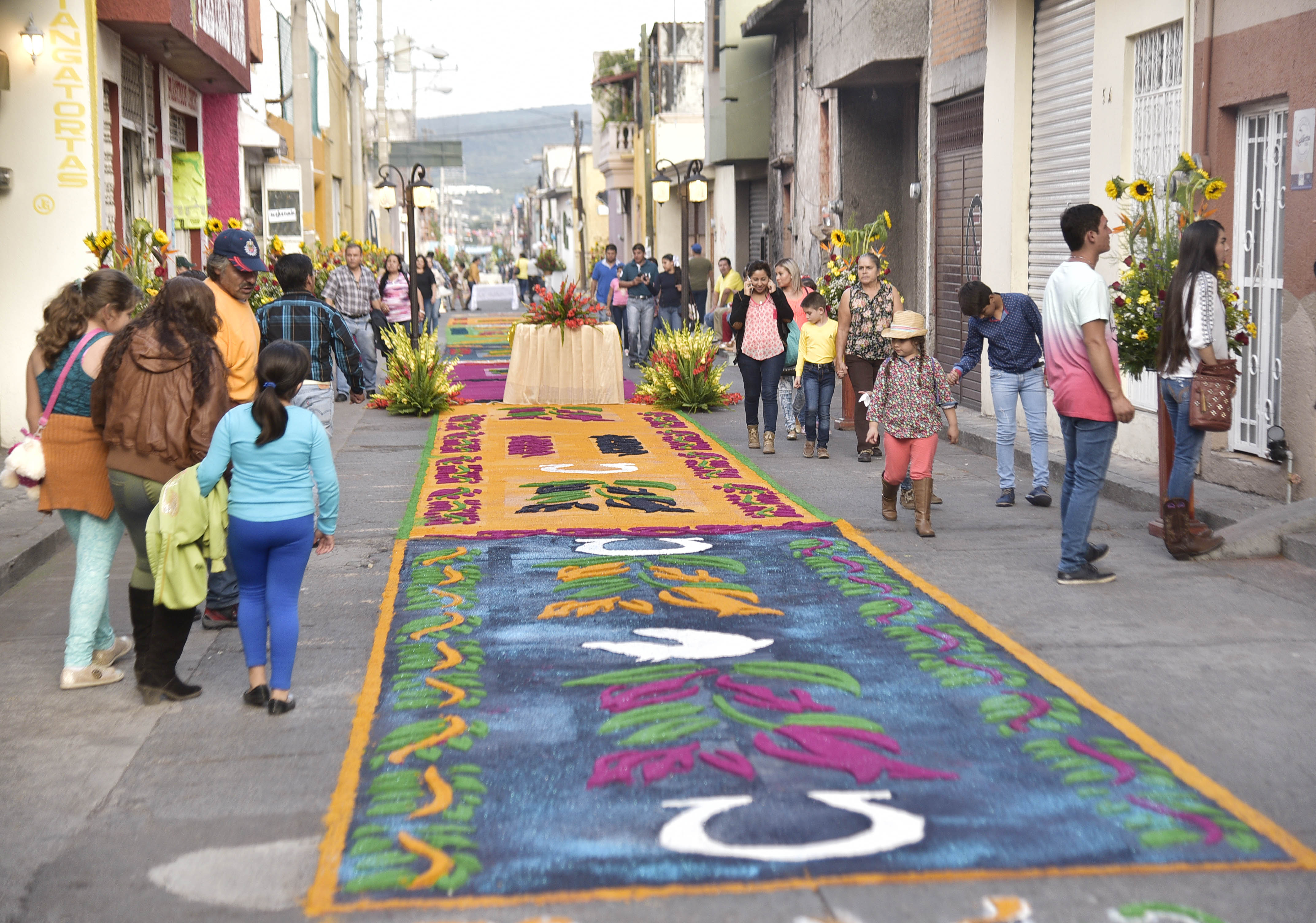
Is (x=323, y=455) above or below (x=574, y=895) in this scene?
above

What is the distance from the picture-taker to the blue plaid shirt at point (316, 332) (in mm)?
8320

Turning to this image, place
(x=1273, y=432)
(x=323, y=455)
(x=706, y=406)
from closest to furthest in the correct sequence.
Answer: (x=323, y=455)
(x=1273, y=432)
(x=706, y=406)

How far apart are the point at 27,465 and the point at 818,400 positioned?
26.0 ft

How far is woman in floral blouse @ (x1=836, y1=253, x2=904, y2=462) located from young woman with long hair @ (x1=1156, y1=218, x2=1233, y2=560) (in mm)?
3846

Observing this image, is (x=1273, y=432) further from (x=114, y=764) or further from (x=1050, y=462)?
(x=114, y=764)

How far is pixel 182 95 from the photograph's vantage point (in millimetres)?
18312

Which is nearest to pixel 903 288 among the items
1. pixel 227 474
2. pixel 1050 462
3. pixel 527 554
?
pixel 1050 462

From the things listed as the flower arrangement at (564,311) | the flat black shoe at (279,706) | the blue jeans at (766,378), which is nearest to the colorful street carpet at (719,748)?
the flat black shoe at (279,706)

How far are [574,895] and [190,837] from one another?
130 cm

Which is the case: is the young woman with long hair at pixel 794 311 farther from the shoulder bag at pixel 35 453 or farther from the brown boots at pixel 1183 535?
the shoulder bag at pixel 35 453

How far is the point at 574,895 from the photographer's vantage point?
3795 mm

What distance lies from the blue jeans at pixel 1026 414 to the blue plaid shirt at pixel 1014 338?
2.8 inches

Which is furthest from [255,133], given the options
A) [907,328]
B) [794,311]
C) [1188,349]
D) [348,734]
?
[348,734]

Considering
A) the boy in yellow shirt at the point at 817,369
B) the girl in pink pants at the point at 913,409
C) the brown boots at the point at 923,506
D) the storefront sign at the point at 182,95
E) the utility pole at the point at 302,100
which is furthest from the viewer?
the utility pole at the point at 302,100
